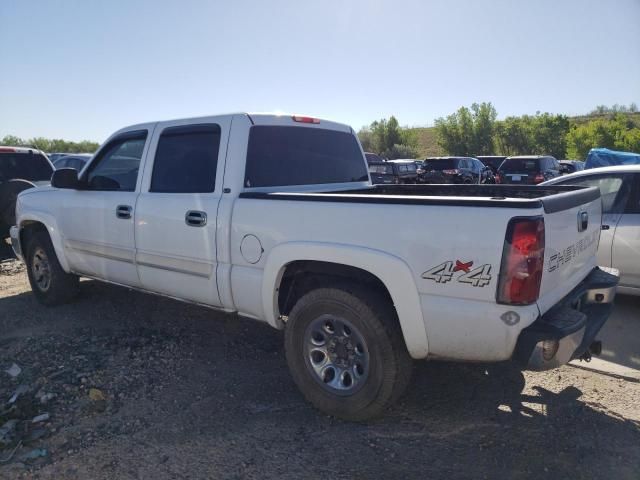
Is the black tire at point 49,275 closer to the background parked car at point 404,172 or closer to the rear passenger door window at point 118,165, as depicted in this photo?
the rear passenger door window at point 118,165

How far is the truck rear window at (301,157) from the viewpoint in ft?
12.7

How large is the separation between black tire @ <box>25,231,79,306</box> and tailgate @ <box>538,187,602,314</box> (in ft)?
16.0

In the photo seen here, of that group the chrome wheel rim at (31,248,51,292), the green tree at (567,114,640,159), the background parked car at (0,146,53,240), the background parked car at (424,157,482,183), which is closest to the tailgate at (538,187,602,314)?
the chrome wheel rim at (31,248,51,292)

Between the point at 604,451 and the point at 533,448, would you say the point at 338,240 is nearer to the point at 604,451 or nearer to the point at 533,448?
the point at 533,448

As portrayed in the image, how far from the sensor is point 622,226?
5242 millimetres

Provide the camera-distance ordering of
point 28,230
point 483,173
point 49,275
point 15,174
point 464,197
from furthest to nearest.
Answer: point 483,173 → point 15,174 → point 28,230 → point 49,275 → point 464,197

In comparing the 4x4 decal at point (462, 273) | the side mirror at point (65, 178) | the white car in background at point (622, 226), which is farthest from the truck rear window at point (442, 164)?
the 4x4 decal at point (462, 273)

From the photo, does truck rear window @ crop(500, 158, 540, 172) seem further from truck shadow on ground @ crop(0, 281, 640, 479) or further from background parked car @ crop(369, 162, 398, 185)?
truck shadow on ground @ crop(0, 281, 640, 479)

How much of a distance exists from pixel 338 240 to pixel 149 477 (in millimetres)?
1661

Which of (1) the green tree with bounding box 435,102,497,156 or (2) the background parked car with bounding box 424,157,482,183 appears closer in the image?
(2) the background parked car with bounding box 424,157,482,183

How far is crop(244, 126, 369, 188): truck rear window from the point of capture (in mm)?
3861

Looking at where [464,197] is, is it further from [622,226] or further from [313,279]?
[622,226]

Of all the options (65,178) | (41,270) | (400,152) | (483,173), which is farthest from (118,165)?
(400,152)

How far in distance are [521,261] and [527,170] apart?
713 inches
